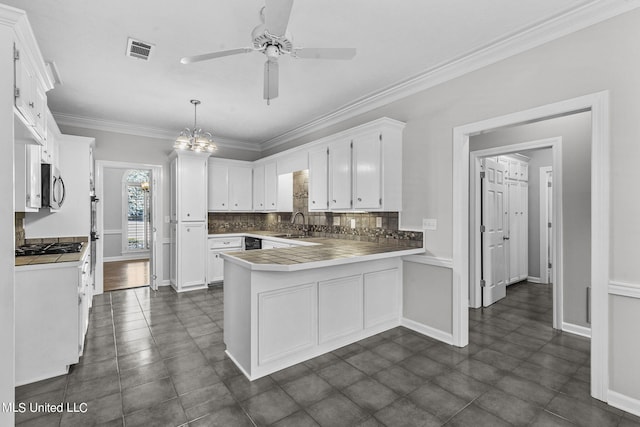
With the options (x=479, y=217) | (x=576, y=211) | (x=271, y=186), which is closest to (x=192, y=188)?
(x=271, y=186)

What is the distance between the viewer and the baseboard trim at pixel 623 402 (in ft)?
6.76

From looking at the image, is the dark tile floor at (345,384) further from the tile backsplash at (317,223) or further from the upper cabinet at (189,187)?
the upper cabinet at (189,187)

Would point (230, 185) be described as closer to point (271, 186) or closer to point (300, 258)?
point (271, 186)

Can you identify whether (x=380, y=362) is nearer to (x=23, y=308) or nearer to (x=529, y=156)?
(x=23, y=308)

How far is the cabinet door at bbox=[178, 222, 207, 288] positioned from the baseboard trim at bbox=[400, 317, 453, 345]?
3.47 m

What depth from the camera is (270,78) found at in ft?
7.34

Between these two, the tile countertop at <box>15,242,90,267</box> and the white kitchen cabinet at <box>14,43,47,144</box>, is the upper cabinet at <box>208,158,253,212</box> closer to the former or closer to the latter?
the tile countertop at <box>15,242,90,267</box>

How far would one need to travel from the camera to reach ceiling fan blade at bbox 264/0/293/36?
5.24ft

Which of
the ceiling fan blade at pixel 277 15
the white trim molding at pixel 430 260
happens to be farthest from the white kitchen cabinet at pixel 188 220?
the ceiling fan blade at pixel 277 15

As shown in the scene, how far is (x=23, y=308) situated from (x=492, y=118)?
165 inches

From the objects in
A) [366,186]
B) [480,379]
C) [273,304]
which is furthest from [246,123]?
[480,379]

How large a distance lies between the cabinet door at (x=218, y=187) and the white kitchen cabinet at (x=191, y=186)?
354 millimetres

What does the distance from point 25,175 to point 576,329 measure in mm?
5565

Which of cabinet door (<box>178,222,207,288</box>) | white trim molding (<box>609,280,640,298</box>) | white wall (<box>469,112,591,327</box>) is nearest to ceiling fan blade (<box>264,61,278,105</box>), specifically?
white trim molding (<box>609,280,640,298</box>)
